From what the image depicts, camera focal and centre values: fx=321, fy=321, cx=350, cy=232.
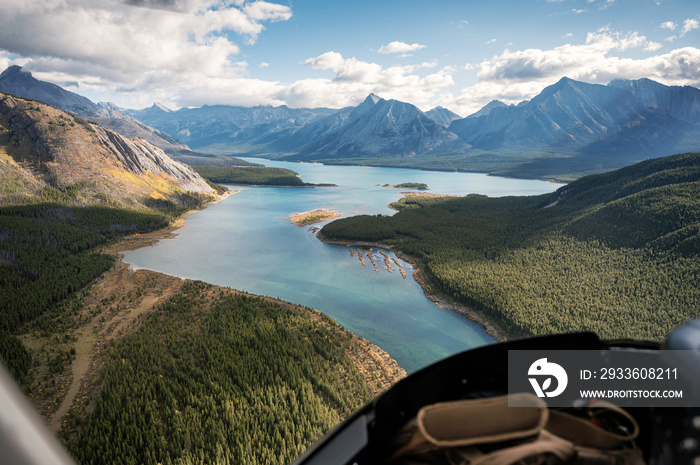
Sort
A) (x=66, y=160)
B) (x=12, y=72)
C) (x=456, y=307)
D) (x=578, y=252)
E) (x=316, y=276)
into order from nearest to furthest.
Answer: (x=456, y=307), (x=316, y=276), (x=578, y=252), (x=66, y=160), (x=12, y=72)

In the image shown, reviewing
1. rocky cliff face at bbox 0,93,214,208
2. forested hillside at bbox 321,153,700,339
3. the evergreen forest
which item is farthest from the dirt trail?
the evergreen forest

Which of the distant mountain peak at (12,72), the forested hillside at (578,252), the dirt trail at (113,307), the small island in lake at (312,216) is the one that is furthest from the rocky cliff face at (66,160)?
the distant mountain peak at (12,72)

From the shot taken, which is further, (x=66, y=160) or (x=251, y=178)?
(x=251, y=178)

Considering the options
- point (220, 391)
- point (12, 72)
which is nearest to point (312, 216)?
point (220, 391)

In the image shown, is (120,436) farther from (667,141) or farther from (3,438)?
(667,141)

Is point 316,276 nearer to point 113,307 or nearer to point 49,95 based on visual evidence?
point 113,307

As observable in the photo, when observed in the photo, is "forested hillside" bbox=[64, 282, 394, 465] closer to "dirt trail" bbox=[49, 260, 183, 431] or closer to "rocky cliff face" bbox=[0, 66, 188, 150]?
"dirt trail" bbox=[49, 260, 183, 431]

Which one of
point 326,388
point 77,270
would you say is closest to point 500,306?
point 326,388
